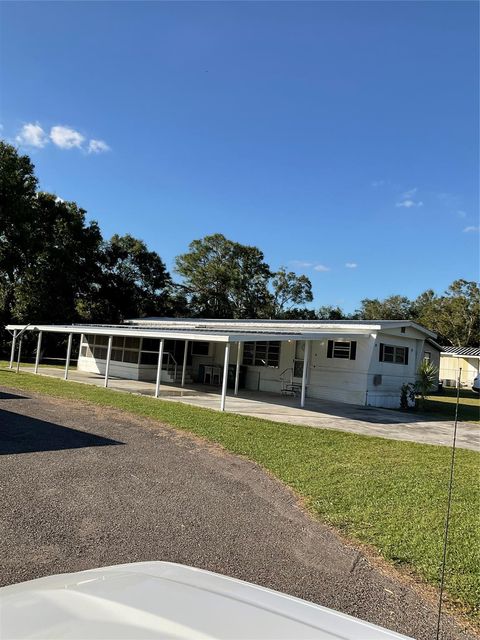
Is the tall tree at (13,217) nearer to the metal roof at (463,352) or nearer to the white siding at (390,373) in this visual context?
the white siding at (390,373)

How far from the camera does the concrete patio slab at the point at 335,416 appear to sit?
10992 mm

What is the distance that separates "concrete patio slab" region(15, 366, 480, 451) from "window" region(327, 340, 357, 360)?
171cm

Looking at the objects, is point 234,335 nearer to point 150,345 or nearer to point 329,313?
point 150,345

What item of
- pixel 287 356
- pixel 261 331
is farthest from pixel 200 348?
pixel 261 331

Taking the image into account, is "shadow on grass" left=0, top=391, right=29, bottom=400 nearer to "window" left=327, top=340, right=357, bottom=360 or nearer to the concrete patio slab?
the concrete patio slab

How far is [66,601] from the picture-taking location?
5.44 ft

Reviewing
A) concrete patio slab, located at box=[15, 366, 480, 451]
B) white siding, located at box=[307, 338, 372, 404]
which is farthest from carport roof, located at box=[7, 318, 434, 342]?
concrete patio slab, located at box=[15, 366, 480, 451]

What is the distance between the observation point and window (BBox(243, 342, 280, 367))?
63.0 ft

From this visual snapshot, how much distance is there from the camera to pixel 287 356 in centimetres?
1877

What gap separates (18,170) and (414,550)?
31082 mm

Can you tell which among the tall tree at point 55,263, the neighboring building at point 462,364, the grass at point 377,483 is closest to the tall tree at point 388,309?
the neighboring building at point 462,364

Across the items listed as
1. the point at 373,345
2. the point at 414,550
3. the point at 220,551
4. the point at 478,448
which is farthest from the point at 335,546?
the point at 373,345

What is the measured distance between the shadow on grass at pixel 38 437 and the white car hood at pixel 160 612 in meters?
5.50

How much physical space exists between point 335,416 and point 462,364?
85.7 feet
